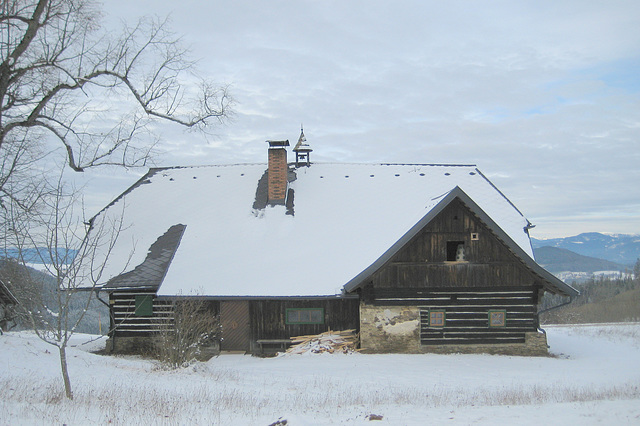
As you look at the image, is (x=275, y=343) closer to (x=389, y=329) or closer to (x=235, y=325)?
(x=235, y=325)

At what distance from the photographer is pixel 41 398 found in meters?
9.40

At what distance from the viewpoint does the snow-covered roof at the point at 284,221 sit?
18391 mm

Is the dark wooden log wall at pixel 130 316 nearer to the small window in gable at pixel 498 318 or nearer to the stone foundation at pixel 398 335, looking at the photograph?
the stone foundation at pixel 398 335

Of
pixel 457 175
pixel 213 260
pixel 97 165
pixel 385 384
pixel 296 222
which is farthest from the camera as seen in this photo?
pixel 457 175

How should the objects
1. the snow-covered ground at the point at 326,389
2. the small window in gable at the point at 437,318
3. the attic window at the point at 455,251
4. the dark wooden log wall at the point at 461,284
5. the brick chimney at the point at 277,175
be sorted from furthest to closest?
the brick chimney at the point at 277,175 < the attic window at the point at 455,251 < the small window in gable at the point at 437,318 < the dark wooden log wall at the point at 461,284 < the snow-covered ground at the point at 326,389

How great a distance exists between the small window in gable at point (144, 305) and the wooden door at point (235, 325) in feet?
8.21

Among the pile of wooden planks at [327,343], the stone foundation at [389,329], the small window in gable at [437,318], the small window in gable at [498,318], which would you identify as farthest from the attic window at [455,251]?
the pile of wooden planks at [327,343]

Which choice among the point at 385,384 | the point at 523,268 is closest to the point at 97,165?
the point at 385,384

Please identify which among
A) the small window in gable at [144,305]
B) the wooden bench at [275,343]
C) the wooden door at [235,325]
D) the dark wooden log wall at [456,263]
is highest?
the dark wooden log wall at [456,263]

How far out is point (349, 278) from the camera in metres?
18.1

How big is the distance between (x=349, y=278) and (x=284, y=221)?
4.38 meters

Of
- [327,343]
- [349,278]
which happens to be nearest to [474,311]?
[349,278]

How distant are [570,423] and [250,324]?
1213 centimetres

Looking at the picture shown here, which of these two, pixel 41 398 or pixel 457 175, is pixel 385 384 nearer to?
pixel 41 398
